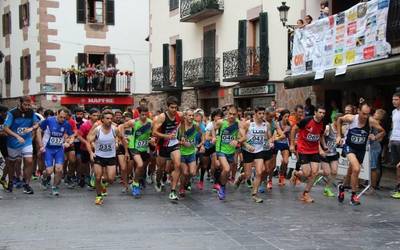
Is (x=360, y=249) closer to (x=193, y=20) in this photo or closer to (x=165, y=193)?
(x=165, y=193)

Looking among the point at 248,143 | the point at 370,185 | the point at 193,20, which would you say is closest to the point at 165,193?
the point at 248,143

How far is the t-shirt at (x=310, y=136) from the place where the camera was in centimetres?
1147

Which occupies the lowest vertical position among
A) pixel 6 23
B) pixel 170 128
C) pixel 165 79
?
pixel 170 128

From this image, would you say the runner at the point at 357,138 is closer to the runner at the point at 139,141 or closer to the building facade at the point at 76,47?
the runner at the point at 139,141

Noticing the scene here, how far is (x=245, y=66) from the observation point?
21922mm

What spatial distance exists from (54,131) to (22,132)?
0.61 metres

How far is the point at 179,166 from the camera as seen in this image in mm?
11656

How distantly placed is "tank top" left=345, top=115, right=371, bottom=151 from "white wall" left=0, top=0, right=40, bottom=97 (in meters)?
25.3

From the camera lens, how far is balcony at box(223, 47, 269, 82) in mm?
21234

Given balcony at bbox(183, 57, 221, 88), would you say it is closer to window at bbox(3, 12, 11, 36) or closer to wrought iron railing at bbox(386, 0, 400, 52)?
wrought iron railing at bbox(386, 0, 400, 52)

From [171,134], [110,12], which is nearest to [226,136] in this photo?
[171,134]

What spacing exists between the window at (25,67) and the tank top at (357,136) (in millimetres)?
26926

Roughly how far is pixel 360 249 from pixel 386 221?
218 cm

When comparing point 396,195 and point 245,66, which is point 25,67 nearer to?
point 245,66
